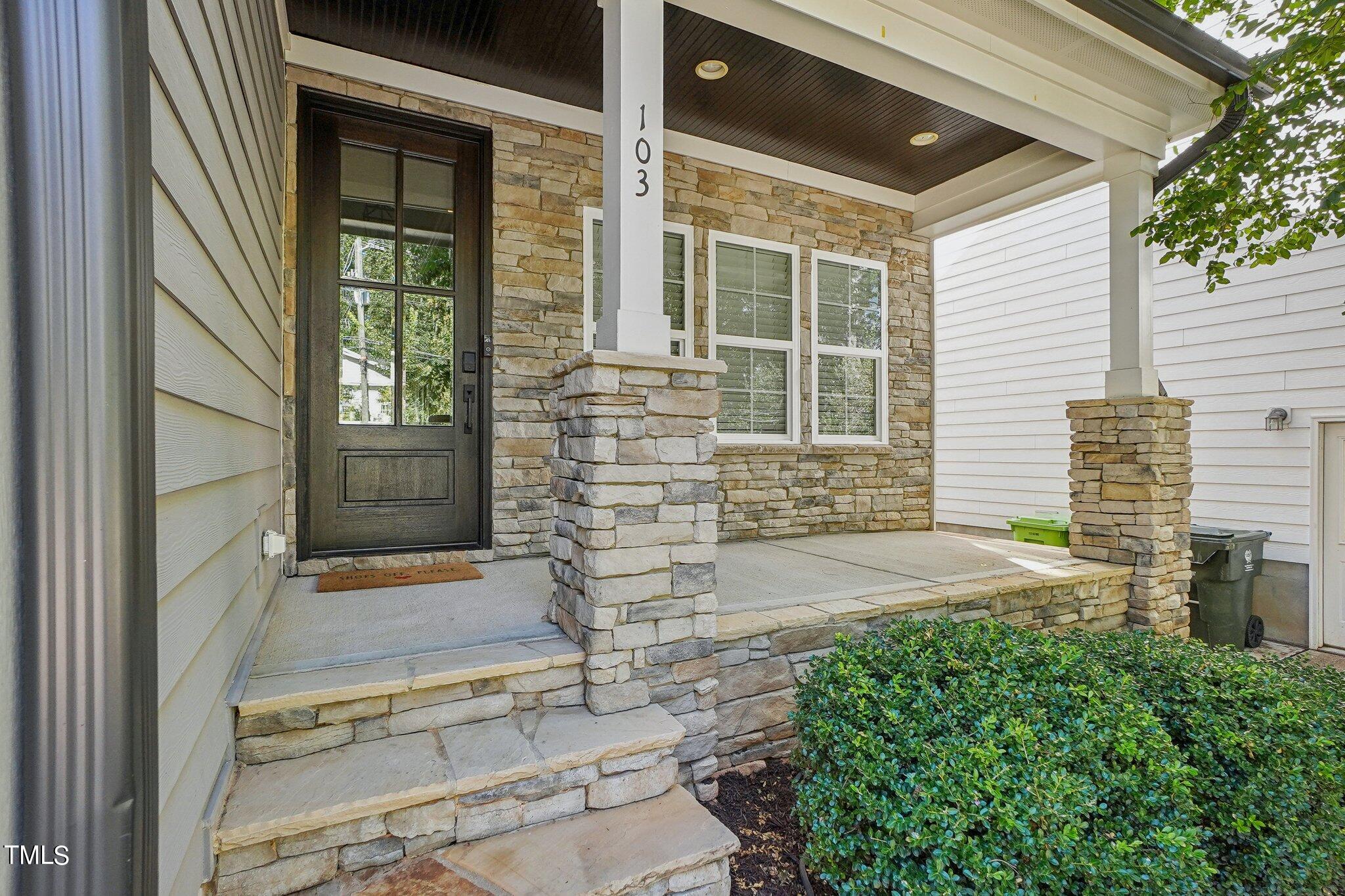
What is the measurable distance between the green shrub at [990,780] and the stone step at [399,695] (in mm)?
856

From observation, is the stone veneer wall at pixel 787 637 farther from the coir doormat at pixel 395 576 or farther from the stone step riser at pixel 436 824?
the coir doormat at pixel 395 576

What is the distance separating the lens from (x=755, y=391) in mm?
4699

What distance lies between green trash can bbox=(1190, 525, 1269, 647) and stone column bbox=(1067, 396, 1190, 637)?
0.40m

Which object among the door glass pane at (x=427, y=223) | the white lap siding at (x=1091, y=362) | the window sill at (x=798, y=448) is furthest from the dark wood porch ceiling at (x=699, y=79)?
the window sill at (x=798, y=448)

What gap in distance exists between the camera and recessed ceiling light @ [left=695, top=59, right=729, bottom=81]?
3.39 metres

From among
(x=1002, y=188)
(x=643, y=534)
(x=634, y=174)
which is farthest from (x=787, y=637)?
(x=1002, y=188)

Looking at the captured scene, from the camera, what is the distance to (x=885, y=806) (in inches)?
62.4

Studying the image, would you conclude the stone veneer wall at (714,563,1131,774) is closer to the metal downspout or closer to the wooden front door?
the wooden front door

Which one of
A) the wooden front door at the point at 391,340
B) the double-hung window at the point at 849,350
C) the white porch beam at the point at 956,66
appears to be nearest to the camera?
the white porch beam at the point at 956,66

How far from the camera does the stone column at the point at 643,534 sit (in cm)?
205

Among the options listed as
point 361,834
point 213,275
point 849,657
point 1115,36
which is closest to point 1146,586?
point 849,657

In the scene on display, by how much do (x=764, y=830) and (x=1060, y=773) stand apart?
97 cm

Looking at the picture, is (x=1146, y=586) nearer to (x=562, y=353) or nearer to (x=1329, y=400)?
(x=1329, y=400)

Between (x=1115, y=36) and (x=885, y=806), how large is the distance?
392cm
